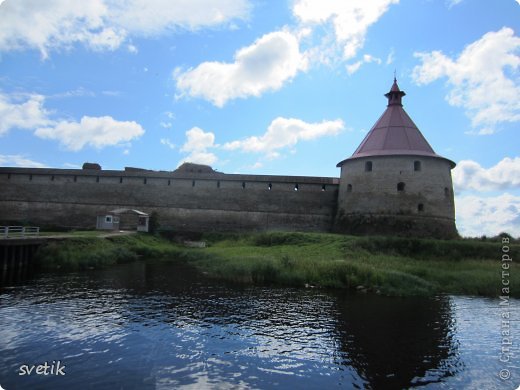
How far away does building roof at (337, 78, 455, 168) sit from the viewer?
77.3ft

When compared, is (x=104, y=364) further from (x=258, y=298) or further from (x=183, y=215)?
(x=183, y=215)

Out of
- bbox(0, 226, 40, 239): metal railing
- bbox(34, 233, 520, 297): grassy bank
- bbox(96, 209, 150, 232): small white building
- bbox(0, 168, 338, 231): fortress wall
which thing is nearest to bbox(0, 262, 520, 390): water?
bbox(34, 233, 520, 297): grassy bank

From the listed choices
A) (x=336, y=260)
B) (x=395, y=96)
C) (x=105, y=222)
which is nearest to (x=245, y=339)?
(x=336, y=260)

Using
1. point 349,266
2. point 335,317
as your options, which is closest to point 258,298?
point 335,317

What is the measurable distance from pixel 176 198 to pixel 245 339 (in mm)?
21204

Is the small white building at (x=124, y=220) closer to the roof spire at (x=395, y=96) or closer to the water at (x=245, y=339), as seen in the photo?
the water at (x=245, y=339)

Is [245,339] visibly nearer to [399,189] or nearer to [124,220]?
[399,189]

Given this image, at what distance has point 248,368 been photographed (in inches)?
256

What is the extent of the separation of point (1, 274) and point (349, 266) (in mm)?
11935

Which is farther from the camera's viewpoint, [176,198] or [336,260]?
[176,198]

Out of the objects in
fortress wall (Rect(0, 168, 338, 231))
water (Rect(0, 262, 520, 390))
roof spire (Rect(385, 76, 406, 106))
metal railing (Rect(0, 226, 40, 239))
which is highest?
roof spire (Rect(385, 76, 406, 106))

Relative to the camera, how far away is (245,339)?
7828 mm

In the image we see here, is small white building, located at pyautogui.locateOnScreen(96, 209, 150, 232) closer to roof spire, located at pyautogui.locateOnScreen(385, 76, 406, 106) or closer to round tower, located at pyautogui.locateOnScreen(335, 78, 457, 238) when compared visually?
round tower, located at pyautogui.locateOnScreen(335, 78, 457, 238)

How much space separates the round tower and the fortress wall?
287cm
